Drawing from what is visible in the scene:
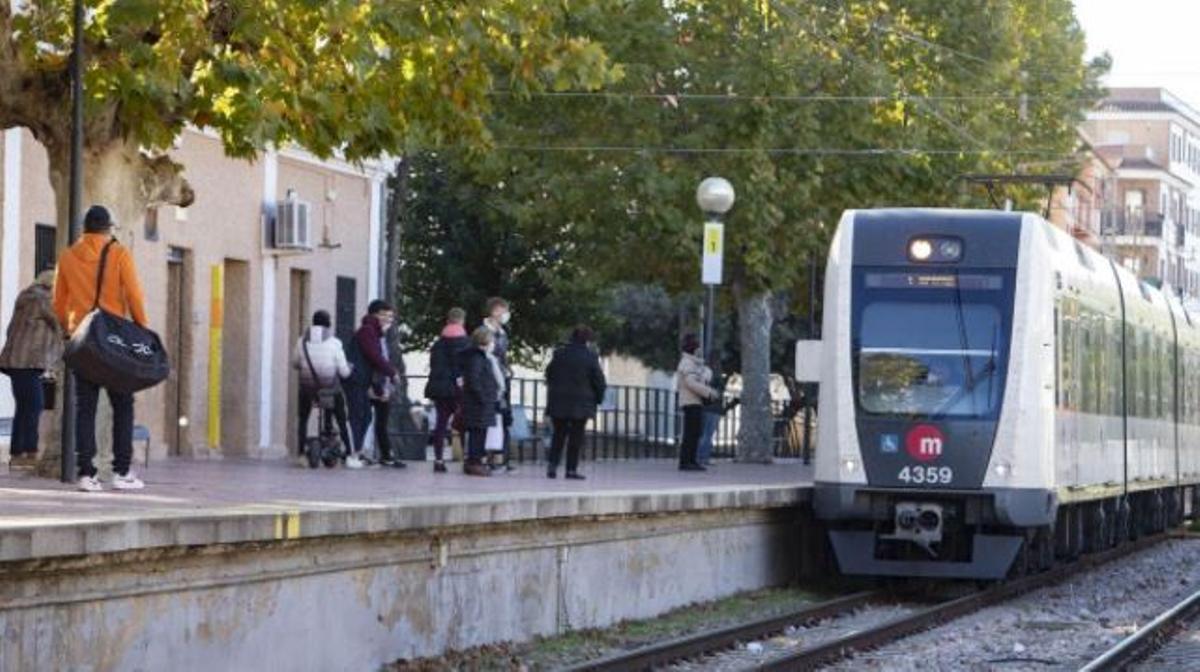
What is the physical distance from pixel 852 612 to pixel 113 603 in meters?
11.4

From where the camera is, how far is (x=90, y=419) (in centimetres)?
1731

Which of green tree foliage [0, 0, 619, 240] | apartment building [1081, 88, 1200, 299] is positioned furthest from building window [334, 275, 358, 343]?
apartment building [1081, 88, 1200, 299]

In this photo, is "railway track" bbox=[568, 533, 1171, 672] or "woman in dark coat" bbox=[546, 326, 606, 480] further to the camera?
"woman in dark coat" bbox=[546, 326, 606, 480]

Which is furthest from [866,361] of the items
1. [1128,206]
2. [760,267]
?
[1128,206]

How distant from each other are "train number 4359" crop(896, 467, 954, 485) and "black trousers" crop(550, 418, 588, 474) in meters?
3.74

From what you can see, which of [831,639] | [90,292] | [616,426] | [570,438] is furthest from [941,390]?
[616,426]

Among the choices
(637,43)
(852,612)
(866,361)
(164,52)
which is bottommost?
(852,612)

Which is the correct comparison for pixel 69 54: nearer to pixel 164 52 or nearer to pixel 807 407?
pixel 164 52

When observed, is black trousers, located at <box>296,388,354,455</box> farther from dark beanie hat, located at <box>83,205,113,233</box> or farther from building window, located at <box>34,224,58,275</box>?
dark beanie hat, located at <box>83,205,113,233</box>

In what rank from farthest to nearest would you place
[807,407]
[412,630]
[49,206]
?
[807,407]
[49,206]
[412,630]

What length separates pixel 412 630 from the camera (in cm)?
1703

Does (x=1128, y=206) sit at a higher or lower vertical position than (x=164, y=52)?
higher

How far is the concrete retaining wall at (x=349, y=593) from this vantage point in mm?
12758

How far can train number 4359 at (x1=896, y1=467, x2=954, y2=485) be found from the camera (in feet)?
80.1
